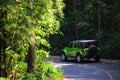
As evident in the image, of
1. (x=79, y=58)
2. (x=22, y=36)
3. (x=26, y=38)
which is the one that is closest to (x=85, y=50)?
(x=79, y=58)

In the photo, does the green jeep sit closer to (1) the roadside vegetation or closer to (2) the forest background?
(2) the forest background

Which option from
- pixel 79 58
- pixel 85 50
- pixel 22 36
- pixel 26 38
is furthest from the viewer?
pixel 79 58

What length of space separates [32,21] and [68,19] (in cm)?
2620

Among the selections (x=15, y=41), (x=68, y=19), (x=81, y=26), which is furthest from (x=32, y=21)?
(x=68, y=19)

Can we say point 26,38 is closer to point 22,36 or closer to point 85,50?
point 22,36

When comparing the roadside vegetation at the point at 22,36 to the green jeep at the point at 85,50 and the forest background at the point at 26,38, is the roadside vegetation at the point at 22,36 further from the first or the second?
the green jeep at the point at 85,50

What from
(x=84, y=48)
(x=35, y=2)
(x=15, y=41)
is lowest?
(x=84, y=48)

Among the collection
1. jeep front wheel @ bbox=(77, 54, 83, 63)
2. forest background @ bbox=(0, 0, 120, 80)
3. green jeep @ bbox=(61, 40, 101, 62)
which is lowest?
jeep front wheel @ bbox=(77, 54, 83, 63)

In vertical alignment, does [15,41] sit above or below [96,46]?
above

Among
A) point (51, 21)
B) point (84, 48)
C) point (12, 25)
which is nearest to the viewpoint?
A: point (12, 25)

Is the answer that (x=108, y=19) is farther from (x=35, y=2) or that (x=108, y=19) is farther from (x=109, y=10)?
(x=35, y=2)

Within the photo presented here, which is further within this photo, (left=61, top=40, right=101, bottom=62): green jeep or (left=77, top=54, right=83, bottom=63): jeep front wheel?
(left=77, top=54, right=83, bottom=63): jeep front wheel

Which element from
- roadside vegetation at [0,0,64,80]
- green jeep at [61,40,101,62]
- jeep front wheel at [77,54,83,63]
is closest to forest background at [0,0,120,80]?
roadside vegetation at [0,0,64,80]

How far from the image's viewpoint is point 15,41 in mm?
14500
